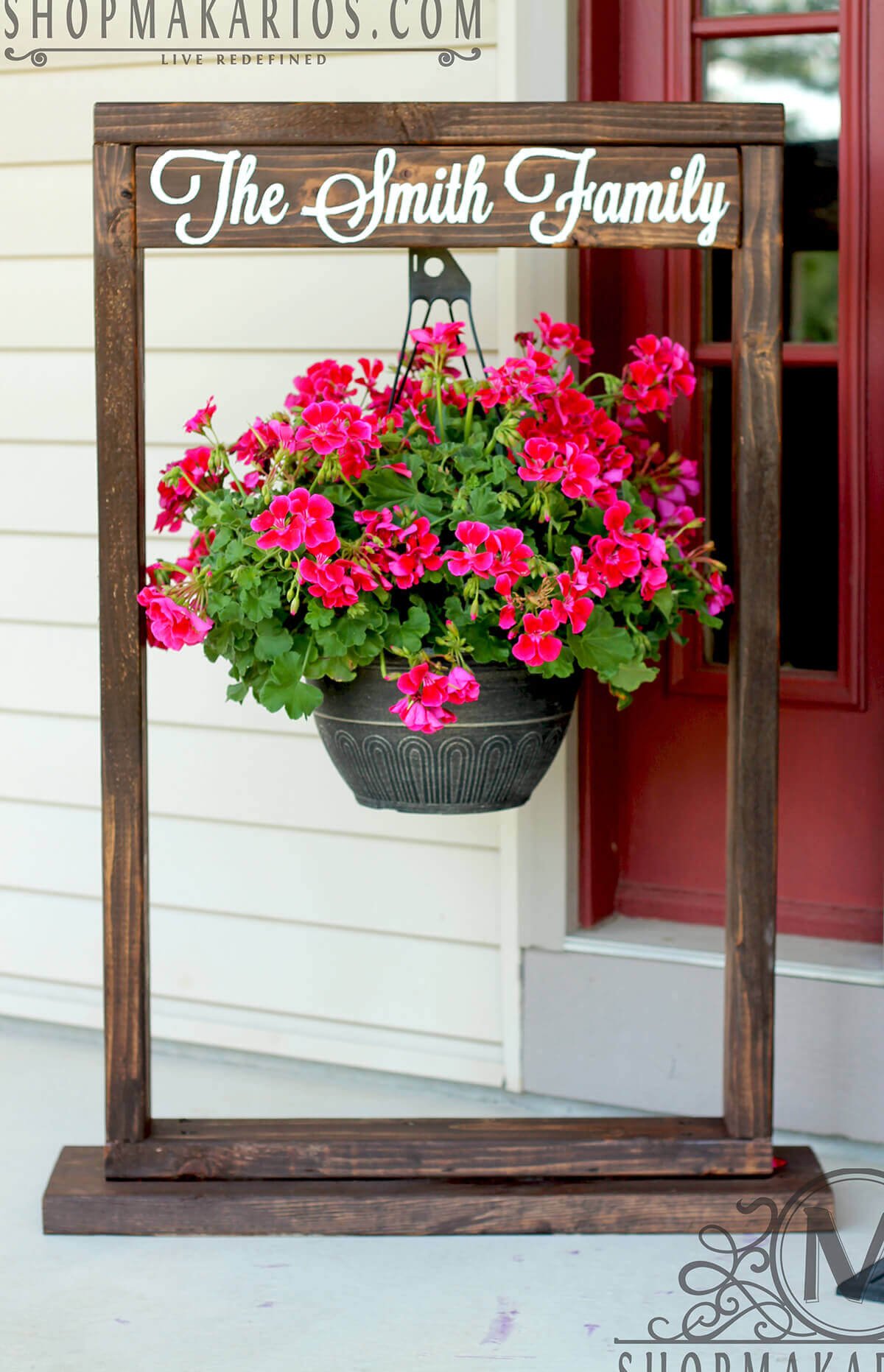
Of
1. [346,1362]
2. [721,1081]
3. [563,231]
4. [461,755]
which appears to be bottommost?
[346,1362]

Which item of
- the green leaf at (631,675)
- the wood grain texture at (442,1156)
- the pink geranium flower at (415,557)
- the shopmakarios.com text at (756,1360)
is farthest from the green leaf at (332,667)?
the shopmakarios.com text at (756,1360)

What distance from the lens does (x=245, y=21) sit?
8.45ft

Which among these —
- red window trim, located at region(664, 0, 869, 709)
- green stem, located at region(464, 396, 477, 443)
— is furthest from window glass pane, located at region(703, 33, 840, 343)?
green stem, located at region(464, 396, 477, 443)

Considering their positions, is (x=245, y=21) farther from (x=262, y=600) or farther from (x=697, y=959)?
(x=697, y=959)

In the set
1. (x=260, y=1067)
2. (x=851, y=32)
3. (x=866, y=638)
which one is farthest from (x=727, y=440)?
(x=260, y=1067)

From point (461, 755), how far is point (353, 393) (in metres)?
0.55

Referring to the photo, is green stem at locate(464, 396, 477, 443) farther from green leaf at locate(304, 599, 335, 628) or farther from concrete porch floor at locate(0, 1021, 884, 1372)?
concrete porch floor at locate(0, 1021, 884, 1372)

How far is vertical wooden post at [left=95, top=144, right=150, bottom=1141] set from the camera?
201cm

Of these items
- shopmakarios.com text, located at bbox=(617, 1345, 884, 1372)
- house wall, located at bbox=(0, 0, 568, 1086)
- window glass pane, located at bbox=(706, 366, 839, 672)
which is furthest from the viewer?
house wall, located at bbox=(0, 0, 568, 1086)

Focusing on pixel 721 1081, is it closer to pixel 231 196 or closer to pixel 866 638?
pixel 866 638

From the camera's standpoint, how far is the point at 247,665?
1.99 m

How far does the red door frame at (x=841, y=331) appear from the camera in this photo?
2293 mm

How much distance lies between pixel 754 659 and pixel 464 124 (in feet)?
2.63

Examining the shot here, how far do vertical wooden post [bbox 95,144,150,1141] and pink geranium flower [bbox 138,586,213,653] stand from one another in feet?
0.37
